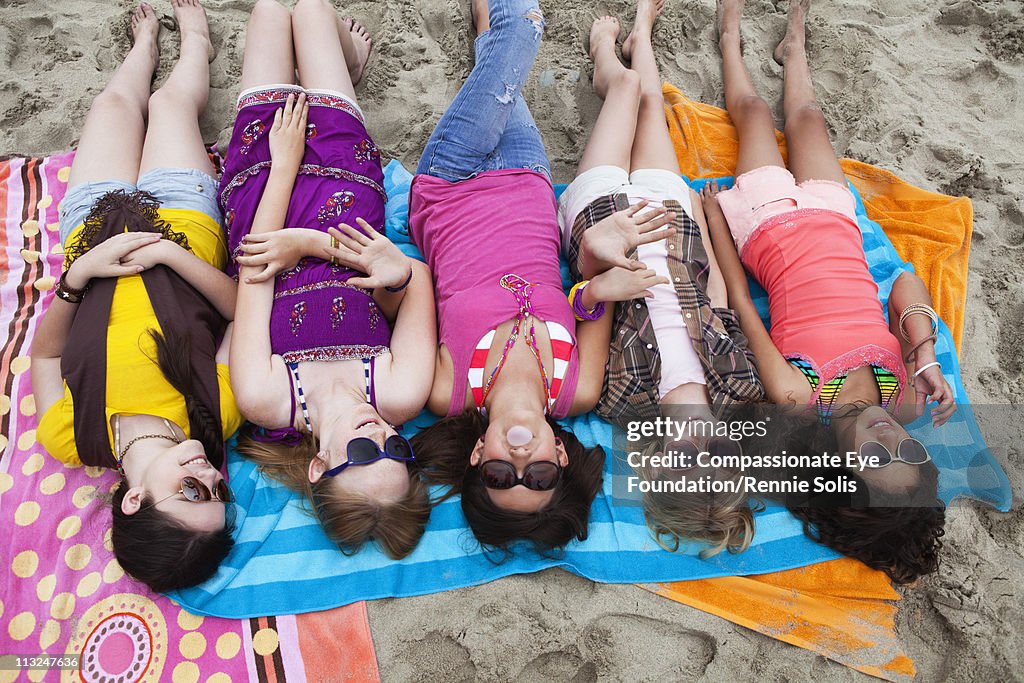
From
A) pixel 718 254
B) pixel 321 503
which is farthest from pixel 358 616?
pixel 718 254

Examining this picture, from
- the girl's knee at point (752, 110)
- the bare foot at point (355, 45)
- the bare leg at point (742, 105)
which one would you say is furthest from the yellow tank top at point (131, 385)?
the girl's knee at point (752, 110)

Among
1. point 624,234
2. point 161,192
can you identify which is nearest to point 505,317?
point 624,234

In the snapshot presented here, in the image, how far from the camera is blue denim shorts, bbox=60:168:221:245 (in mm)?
2945

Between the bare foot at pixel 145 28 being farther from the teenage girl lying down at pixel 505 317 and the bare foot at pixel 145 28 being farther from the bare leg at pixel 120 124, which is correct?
the teenage girl lying down at pixel 505 317

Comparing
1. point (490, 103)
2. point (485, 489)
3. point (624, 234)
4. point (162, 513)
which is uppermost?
point (490, 103)

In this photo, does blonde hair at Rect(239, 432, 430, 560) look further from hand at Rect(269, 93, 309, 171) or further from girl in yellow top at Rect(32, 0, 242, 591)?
hand at Rect(269, 93, 309, 171)

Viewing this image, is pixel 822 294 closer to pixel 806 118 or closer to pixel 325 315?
pixel 806 118

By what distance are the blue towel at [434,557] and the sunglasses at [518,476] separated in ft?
1.28

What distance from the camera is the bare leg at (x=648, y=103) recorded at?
3.46m

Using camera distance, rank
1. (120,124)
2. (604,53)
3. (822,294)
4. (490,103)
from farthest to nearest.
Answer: (604,53) < (120,124) < (490,103) < (822,294)

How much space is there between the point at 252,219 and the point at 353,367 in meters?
0.92

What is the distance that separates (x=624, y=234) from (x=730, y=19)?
2228mm

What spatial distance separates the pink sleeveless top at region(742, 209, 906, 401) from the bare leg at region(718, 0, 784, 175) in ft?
1.80

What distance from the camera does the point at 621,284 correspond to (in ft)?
8.89
